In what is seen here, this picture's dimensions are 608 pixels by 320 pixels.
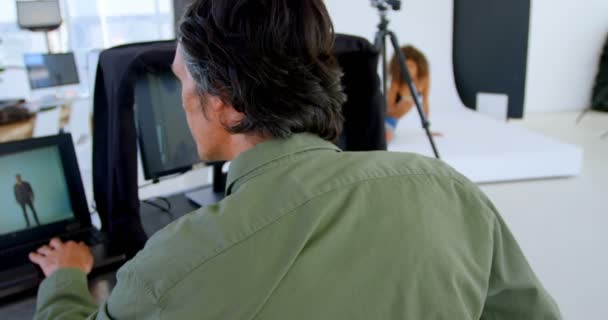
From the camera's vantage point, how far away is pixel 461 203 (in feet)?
1.98

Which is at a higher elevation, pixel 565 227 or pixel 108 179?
pixel 108 179

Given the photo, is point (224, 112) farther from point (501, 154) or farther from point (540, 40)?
point (540, 40)

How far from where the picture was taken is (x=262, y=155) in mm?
634

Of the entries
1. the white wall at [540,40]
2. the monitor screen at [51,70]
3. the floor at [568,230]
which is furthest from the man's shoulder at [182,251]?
the white wall at [540,40]

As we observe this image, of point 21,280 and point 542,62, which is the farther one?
point 542,62

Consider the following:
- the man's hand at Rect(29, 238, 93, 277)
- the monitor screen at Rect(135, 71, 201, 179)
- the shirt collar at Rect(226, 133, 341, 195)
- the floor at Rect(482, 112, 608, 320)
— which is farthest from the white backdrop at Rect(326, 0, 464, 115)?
the shirt collar at Rect(226, 133, 341, 195)

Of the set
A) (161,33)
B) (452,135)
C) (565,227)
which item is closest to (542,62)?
(452,135)

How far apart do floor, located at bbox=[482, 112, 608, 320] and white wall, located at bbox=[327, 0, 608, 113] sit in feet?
4.85

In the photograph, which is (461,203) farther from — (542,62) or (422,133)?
(542,62)

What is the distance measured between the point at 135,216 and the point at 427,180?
25.9 inches

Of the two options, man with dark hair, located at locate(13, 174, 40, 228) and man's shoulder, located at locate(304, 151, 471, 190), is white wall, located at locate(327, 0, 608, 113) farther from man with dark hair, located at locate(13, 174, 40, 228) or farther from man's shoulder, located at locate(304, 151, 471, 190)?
man's shoulder, located at locate(304, 151, 471, 190)

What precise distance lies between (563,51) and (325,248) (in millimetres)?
4958

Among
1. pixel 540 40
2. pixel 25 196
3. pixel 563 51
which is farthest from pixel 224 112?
pixel 563 51

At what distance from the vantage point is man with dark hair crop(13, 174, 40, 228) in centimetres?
97
